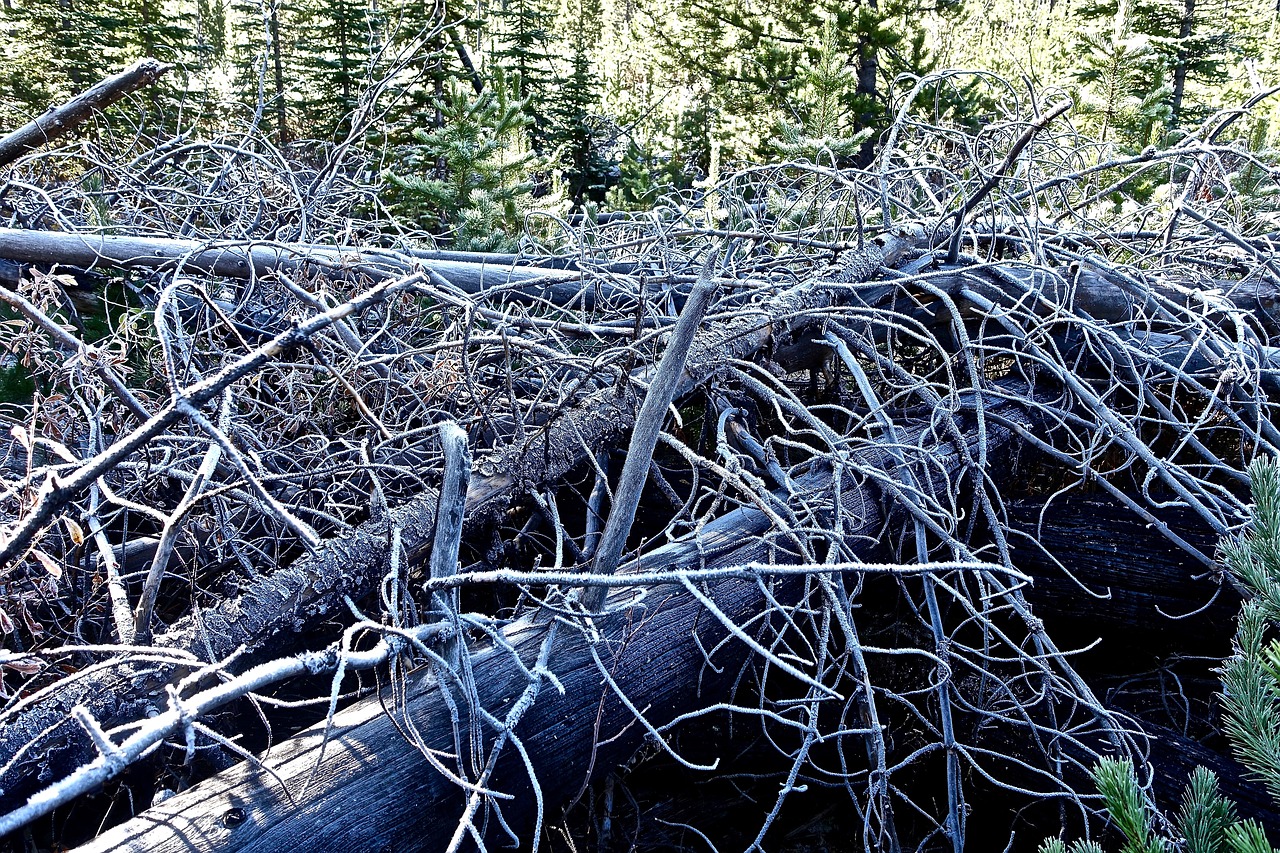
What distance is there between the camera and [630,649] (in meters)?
1.99

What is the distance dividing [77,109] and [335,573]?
287 centimetres

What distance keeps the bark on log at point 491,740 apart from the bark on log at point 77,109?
116 inches

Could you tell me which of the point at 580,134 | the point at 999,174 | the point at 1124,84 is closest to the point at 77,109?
the point at 999,174

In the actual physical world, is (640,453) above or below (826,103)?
below

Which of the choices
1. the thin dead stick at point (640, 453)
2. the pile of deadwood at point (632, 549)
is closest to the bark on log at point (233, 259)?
the pile of deadwood at point (632, 549)

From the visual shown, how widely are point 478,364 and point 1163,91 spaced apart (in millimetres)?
7533

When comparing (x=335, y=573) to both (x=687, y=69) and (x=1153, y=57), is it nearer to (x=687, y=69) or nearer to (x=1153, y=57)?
(x=1153, y=57)

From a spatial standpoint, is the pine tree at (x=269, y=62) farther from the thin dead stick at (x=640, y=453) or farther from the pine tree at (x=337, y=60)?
the thin dead stick at (x=640, y=453)

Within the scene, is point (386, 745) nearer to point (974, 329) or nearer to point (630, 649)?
point (630, 649)

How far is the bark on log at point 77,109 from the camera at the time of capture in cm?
337

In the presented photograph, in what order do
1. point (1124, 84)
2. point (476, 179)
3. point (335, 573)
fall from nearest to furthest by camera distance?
point (335, 573)
point (476, 179)
point (1124, 84)

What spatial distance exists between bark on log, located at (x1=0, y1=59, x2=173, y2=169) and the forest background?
3.67 metres

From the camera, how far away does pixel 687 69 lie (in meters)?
11.8

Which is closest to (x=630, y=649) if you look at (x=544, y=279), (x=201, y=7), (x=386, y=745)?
(x=386, y=745)
